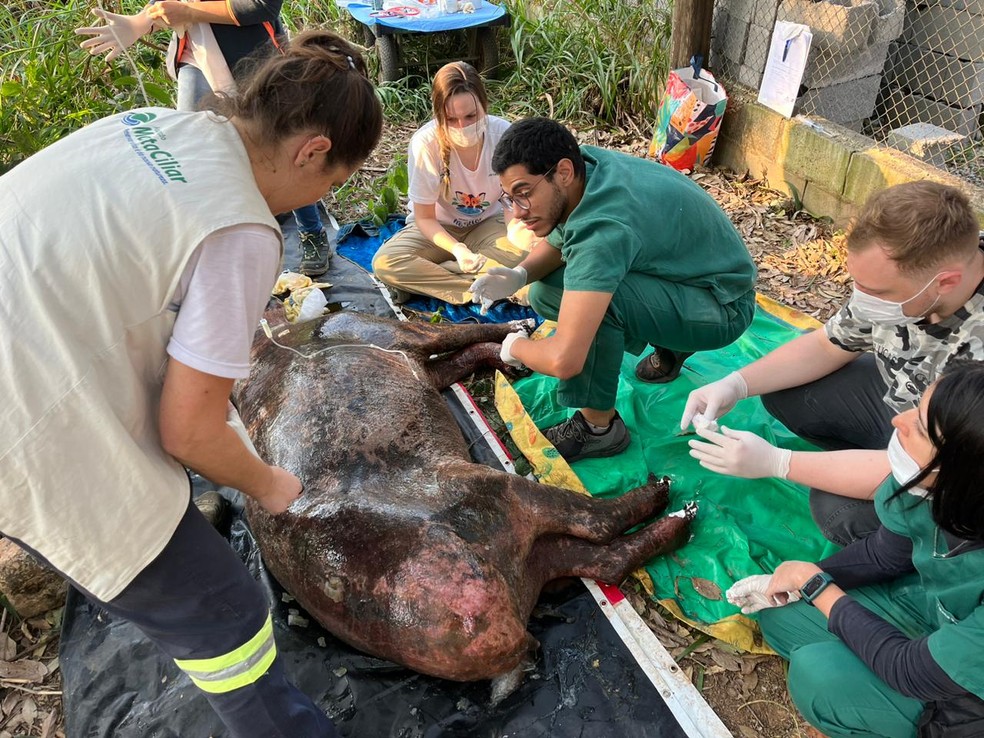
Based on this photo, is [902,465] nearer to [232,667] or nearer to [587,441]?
[587,441]

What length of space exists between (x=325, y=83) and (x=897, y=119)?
494 cm

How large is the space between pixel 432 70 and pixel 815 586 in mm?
6896

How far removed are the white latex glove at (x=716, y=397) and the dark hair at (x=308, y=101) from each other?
5.63 feet

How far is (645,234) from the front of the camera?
2.67 meters

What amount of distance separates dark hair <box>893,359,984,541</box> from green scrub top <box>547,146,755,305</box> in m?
1.18

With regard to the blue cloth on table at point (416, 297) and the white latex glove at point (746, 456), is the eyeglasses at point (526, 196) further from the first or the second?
the blue cloth on table at point (416, 297)

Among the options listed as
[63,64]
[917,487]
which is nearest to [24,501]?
[917,487]

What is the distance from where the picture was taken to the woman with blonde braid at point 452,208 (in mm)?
3658

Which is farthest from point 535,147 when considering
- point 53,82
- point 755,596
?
point 53,82

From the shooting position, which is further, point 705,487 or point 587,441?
point 587,441

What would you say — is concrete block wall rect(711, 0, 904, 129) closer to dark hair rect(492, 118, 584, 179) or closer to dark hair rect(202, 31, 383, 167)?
dark hair rect(492, 118, 584, 179)

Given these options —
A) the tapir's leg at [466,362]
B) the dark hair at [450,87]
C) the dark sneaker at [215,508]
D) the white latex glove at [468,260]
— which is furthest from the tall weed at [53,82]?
the tapir's leg at [466,362]

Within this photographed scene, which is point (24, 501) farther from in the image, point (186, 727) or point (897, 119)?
point (897, 119)

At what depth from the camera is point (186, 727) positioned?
2.24 m
